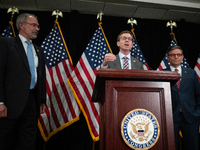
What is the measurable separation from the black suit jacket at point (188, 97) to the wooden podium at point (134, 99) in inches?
38.2

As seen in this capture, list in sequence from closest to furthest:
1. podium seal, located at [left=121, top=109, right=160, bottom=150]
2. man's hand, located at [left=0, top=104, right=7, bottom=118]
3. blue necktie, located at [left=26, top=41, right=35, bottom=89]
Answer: podium seal, located at [left=121, top=109, right=160, bottom=150]
man's hand, located at [left=0, top=104, right=7, bottom=118]
blue necktie, located at [left=26, top=41, right=35, bottom=89]

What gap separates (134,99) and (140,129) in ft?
0.47

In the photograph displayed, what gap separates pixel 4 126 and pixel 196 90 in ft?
6.12

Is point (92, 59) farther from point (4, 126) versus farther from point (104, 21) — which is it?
point (4, 126)

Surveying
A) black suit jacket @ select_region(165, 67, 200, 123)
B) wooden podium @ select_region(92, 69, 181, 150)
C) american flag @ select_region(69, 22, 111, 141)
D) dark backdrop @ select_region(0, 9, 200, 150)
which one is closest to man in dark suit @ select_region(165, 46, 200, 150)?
black suit jacket @ select_region(165, 67, 200, 123)

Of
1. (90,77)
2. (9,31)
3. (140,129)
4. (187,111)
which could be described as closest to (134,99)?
(140,129)

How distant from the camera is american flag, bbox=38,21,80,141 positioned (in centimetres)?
256

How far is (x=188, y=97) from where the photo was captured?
1.79 metres

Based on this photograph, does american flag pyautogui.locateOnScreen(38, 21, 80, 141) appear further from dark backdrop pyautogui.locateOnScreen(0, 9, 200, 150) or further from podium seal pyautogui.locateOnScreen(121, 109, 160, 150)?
podium seal pyautogui.locateOnScreen(121, 109, 160, 150)

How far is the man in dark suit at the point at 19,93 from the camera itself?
1.42 metres

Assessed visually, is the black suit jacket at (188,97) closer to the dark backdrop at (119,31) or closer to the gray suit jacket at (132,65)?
the gray suit jacket at (132,65)

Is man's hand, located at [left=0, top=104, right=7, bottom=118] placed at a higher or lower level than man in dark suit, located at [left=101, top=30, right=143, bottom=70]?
lower

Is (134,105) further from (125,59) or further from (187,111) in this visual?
(187,111)

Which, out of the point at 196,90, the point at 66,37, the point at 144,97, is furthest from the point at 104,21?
the point at 144,97
